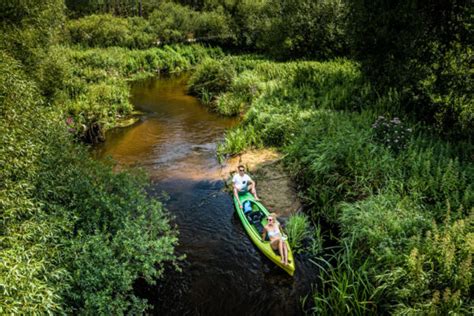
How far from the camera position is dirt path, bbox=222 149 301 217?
9.72 meters

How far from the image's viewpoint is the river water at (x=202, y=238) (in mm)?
6637

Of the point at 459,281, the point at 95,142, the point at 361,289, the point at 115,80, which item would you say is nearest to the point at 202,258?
the point at 361,289

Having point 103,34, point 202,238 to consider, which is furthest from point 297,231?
point 103,34

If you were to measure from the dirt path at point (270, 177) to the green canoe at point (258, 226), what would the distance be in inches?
25.4

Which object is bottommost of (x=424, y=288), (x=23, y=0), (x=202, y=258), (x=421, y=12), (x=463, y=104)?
(x=202, y=258)

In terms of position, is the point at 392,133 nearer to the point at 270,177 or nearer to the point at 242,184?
the point at 270,177

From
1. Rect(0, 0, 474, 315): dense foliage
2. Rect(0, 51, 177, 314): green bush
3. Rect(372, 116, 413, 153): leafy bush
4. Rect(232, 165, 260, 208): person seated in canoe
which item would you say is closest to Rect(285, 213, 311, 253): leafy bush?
Rect(0, 0, 474, 315): dense foliage

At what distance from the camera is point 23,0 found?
992 centimetres

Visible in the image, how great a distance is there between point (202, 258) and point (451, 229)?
4.92 m

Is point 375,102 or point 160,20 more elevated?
point 160,20

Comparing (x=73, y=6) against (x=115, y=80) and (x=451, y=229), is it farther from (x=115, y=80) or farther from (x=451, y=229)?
(x=451, y=229)

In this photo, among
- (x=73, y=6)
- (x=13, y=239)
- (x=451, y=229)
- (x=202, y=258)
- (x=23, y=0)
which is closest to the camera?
(x=13, y=239)

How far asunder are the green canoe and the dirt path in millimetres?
645

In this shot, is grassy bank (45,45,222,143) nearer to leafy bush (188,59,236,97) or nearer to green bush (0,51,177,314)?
leafy bush (188,59,236,97)
